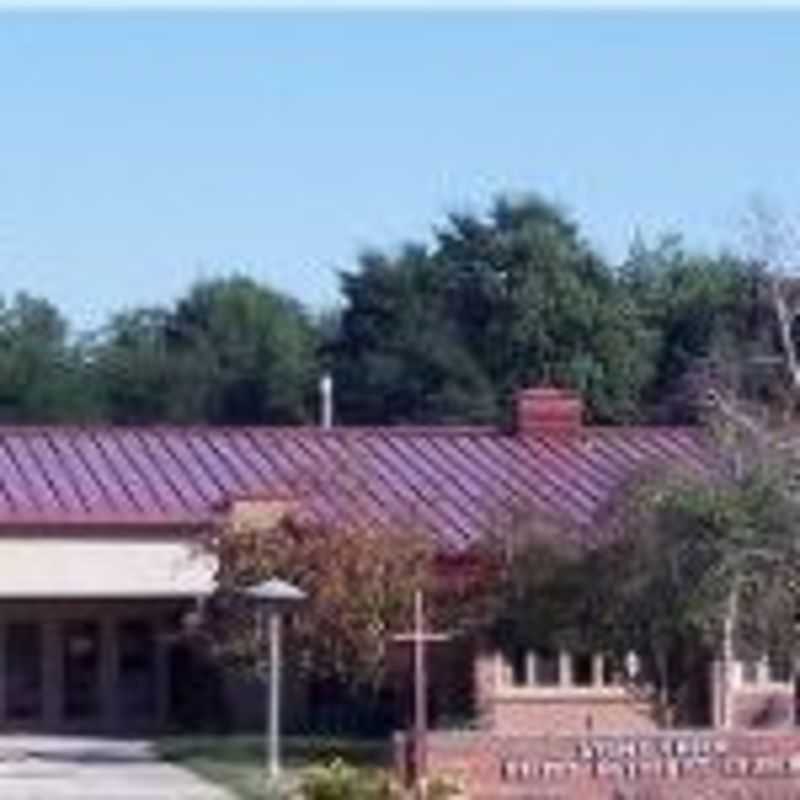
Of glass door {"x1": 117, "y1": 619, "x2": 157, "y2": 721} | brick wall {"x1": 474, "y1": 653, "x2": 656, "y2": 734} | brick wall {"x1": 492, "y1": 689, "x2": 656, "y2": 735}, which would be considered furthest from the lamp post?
glass door {"x1": 117, "y1": 619, "x2": 157, "y2": 721}

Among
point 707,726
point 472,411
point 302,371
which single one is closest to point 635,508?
point 707,726

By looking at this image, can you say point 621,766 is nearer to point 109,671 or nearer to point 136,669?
point 109,671

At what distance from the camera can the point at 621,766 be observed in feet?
99.9

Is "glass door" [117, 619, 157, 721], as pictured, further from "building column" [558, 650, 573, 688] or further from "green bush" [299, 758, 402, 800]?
"green bush" [299, 758, 402, 800]

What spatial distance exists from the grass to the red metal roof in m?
3.33

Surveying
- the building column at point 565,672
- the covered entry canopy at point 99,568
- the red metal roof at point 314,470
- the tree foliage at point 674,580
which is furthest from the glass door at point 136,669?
the tree foliage at point 674,580

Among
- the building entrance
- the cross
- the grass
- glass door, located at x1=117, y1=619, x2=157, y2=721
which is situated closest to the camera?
the grass

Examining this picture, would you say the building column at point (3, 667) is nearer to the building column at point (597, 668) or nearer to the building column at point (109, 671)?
the building column at point (109, 671)

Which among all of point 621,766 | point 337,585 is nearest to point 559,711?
point 337,585

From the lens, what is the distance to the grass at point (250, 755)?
3466 centimetres

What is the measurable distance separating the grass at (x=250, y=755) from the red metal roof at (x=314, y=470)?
3.33 meters

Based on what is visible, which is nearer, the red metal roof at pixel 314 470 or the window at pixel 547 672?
the window at pixel 547 672

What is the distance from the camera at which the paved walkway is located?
1304 inches

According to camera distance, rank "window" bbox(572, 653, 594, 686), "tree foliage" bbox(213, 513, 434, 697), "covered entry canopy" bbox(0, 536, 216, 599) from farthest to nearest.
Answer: "covered entry canopy" bbox(0, 536, 216, 599)
"window" bbox(572, 653, 594, 686)
"tree foliage" bbox(213, 513, 434, 697)
